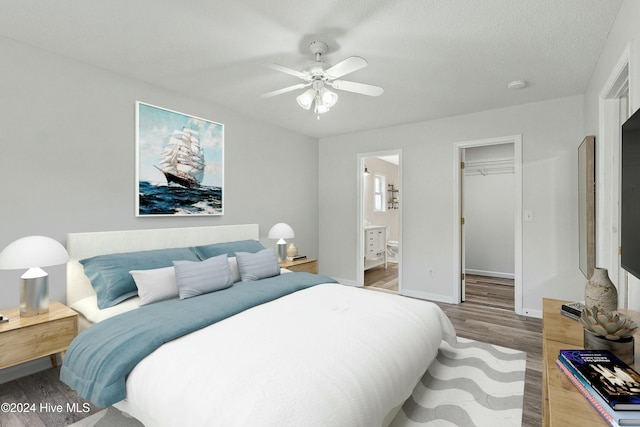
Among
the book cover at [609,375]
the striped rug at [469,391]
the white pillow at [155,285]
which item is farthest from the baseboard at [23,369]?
the book cover at [609,375]

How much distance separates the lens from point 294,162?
16.7ft

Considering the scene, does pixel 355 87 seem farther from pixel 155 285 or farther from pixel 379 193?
pixel 379 193

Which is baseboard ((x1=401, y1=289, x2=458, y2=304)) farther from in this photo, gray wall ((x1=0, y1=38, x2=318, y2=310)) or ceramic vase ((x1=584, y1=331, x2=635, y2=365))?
ceramic vase ((x1=584, y1=331, x2=635, y2=365))

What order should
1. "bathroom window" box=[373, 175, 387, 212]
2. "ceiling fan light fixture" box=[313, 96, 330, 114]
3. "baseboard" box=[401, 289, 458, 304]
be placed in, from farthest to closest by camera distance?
"bathroom window" box=[373, 175, 387, 212] < "baseboard" box=[401, 289, 458, 304] < "ceiling fan light fixture" box=[313, 96, 330, 114]

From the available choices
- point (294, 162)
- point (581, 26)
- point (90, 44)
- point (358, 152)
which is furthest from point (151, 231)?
point (581, 26)

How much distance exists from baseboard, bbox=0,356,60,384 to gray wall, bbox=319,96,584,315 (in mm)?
3827

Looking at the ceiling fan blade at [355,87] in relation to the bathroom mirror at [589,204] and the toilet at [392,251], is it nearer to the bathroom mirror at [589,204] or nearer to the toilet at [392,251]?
the bathroom mirror at [589,204]

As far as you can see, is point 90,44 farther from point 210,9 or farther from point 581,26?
point 581,26

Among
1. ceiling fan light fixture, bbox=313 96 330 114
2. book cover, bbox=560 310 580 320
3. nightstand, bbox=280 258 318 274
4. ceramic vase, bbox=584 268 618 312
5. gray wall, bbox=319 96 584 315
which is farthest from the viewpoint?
nightstand, bbox=280 258 318 274

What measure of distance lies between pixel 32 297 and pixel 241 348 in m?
1.72

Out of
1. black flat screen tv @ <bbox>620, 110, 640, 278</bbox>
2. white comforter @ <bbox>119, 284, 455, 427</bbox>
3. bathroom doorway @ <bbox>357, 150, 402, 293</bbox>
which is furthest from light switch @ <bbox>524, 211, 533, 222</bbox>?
black flat screen tv @ <bbox>620, 110, 640, 278</bbox>

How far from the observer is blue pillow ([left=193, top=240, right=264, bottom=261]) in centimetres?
332

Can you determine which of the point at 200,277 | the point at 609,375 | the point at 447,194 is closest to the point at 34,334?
the point at 200,277

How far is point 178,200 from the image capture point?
346 cm
